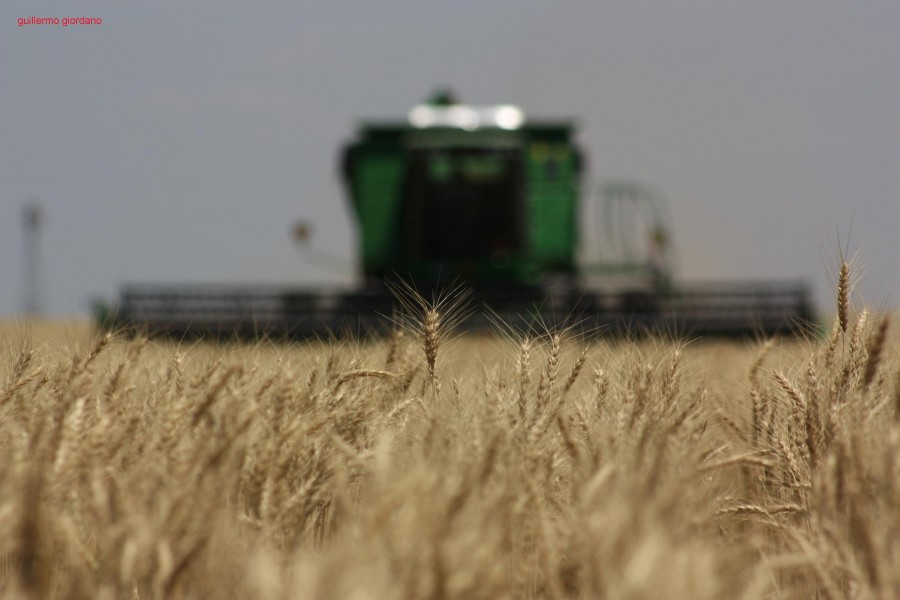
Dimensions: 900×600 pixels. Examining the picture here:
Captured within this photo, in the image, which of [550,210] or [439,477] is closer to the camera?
[439,477]

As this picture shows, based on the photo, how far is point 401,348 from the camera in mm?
2992

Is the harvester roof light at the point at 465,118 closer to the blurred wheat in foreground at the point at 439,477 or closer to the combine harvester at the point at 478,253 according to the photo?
the combine harvester at the point at 478,253

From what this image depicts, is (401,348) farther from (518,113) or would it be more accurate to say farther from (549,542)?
(518,113)

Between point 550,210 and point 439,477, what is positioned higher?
point 439,477

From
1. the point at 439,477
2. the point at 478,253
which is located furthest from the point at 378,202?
the point at 439,477

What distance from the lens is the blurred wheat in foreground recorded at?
1.32 m

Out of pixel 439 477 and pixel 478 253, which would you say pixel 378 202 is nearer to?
pixel 478 253

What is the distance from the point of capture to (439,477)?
4.79ft

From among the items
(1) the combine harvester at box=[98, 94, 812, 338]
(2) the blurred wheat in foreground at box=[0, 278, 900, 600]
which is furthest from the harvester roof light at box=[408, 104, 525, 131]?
(2) the blurred wheat in foreground at box=[0, 278, 900, 600]

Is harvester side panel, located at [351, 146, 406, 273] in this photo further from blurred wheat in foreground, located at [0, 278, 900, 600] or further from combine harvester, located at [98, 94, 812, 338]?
blurred wheat in foreground, located at [0, 278, 900, 600]

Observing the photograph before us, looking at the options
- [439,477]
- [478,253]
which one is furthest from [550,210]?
[439,477]

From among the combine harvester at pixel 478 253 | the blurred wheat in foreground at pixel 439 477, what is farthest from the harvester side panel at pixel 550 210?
the blurred wheat in foreground at pixel 439 477

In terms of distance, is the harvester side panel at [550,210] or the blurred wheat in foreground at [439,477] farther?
the harvester side panel at [550,210]

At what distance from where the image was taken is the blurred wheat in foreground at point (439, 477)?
4.32 feet
